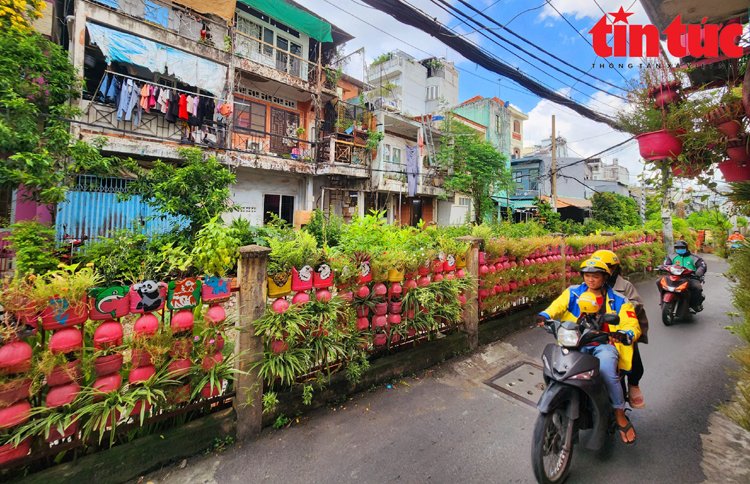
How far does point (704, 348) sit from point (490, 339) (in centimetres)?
311

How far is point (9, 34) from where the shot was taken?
21.9 ft

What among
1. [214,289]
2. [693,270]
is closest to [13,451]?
[214,289]

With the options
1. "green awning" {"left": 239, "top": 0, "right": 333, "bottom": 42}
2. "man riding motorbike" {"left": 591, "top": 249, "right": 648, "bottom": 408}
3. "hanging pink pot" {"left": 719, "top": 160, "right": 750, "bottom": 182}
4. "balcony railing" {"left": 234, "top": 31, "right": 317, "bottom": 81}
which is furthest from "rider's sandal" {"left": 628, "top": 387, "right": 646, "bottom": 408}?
"green awning" {"left": 239, "top": 0, "right": 333, "bottom": 42}

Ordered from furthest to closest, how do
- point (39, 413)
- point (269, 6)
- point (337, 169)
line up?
point (337, 169) < point (269, 6) < point (39, 413)

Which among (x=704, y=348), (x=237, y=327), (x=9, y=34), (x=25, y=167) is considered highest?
(x=9, y=34)

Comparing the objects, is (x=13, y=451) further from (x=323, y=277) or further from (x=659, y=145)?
(x=659, y=145)

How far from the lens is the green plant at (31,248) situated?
591 centimetres

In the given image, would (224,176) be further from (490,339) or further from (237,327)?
(490,339)

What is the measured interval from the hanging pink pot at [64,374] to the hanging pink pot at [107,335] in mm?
149

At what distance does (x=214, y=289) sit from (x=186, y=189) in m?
5.80

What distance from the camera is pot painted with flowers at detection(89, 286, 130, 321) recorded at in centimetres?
211

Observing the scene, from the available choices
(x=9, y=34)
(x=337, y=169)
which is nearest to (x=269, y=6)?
(x=337, y=169)

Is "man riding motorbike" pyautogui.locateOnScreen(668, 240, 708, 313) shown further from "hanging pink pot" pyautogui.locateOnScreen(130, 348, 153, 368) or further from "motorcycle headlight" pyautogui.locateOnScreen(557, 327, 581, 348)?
"hanging pink pot" pyautogui.locateOnScreen(130, 348, 153, 368)

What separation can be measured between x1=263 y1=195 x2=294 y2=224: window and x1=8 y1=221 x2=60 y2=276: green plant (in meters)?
7.39
